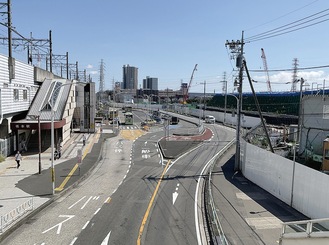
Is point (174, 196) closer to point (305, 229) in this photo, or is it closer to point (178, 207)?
point (178, 207)

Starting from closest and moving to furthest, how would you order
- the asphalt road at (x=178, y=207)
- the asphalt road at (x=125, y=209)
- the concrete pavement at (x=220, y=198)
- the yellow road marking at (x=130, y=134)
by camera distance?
1. the asphalt road at (x=125, y=209)
2. the asphalt road at (x=178, y=207)
3. the concrete pavement at (x=220, y=198)
4. the yellow road marking at (x=130, y=134)

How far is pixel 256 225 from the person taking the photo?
16.3 metres

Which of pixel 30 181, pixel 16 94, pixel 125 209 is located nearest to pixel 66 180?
pixel 30 181

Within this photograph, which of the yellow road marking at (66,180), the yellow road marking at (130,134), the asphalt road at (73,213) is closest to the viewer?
the asphalt road at (73,213)

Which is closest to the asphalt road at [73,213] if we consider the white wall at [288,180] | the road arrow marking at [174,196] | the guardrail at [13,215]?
the guardrail at [13,215]

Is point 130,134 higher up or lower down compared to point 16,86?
lower down

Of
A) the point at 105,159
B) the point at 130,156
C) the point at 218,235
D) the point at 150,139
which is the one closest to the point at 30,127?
the point at 105,159

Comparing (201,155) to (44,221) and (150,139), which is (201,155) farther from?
(44,221)

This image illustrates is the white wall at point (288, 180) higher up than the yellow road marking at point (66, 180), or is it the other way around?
the white wall at point (288, 180)

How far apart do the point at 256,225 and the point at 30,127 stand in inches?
1020

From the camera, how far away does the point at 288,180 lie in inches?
774

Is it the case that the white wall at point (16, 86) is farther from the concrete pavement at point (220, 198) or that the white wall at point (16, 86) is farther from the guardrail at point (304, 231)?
the guardrail at point (304, 231)

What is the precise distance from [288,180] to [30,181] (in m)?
18.7

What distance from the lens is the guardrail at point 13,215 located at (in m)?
14.5
